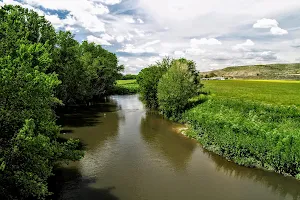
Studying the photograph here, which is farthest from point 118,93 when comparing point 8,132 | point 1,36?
point 8,132

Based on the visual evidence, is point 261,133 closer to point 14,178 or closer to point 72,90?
point 14,178

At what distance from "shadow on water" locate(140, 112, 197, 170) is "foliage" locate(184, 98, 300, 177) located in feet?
6.67

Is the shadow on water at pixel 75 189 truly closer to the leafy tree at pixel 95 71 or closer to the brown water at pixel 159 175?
the brown water at pixel 159 175

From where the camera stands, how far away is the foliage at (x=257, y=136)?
63.7 ft

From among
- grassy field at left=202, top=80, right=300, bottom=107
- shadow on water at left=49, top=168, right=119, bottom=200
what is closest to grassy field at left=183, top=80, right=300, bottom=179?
grassy field at left=202, top=80, right=300, bottom=107

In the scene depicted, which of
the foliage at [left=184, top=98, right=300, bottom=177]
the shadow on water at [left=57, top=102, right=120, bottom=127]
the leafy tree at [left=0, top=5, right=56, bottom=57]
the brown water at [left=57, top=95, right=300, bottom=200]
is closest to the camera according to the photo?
the brown water at [left=57, top=95, right=300, bottom=200]

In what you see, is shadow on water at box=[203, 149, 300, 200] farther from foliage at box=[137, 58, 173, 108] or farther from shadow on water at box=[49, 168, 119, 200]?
foliage at box=[137, 58, 173, 108]

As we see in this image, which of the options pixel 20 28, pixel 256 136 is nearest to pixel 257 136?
pixel 256 136

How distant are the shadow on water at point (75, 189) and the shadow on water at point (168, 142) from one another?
7.30m

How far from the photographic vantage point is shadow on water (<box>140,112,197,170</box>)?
24266mm

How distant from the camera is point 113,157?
24.0m

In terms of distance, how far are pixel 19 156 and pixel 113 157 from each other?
43.8ft

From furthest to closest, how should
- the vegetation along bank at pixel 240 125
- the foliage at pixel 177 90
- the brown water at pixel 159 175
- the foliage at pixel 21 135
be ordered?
the foliage at pixel 177 90, the vegetation along bank at pixel 240 125, the brown water at pixel 159 175, the foliage at pixel 21 135

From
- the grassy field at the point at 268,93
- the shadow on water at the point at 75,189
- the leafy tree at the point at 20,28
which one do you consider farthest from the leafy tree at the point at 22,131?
the grassy field at the point at 268,93
